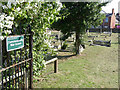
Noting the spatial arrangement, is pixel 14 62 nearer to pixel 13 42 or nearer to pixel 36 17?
pixel 13 42

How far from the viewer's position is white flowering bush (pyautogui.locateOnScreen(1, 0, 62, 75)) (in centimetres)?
369

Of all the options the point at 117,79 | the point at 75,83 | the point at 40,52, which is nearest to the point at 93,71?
the point at 117,79

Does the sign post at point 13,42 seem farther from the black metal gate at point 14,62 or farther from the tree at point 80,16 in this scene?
the tree at point 80,16

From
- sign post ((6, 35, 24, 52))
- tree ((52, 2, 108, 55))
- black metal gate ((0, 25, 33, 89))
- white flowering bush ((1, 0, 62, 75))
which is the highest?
tree ((52, 2, 108, 55))

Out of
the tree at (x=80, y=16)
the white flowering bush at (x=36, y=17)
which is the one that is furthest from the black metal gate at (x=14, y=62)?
the tree at (x=80, y=16)

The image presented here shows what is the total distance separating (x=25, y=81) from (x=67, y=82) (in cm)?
222

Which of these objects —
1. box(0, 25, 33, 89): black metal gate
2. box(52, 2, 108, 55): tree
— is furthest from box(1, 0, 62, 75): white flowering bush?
box(52, 2, 108, 55): tree

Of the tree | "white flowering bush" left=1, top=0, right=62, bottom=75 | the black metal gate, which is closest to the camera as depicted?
"white flowering bush" left=1, top=0, right=62, bottom=75

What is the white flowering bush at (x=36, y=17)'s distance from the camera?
3692 mm

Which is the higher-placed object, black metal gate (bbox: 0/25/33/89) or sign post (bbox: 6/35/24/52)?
sign post (bbox: 6/35/24/52)

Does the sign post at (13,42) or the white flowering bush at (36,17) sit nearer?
the sign post at (13,42)

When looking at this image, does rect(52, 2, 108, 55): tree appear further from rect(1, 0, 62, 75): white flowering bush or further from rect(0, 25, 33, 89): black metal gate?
rect(0, 25, 33, 89): black metal gate

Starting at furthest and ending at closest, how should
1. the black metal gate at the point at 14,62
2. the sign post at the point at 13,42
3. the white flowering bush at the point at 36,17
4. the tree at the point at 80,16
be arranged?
the tree at the point at 80,16, the black metal gate at the point at 14,62, the white flowering bush at the point at 36,17, the sign post at the point at 13,42

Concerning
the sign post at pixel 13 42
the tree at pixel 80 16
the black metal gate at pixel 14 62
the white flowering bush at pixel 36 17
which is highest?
the tree at pixel 80 16
